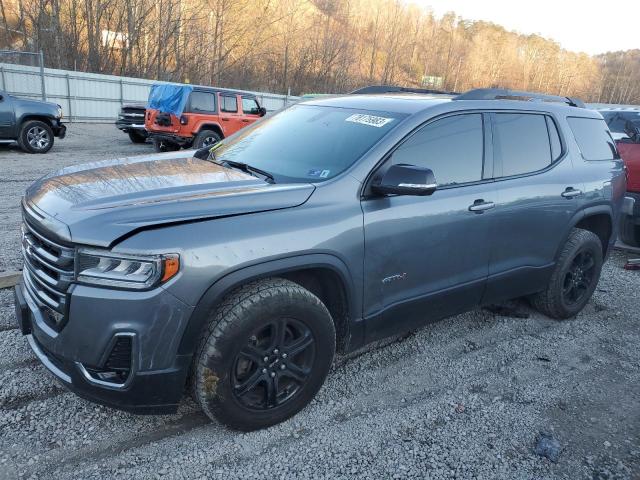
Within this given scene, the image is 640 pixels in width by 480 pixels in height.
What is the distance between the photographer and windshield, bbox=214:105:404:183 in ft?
10.1

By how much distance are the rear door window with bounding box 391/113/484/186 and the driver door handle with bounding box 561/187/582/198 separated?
988 mm

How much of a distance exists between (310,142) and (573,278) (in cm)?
275

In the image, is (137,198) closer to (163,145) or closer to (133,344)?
(133,344)

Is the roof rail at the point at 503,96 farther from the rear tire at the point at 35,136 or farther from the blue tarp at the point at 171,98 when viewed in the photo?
the rear tire at the point at 35,136

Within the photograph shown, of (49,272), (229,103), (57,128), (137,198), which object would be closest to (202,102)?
(229,103)

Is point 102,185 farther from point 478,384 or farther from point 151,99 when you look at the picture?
point 151,99

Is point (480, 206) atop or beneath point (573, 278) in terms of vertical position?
atop

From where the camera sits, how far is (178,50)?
118 feet

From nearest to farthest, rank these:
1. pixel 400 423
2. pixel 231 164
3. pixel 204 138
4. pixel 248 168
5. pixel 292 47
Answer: pixel 400 423, pixel 248 168, pixel 231 164, pixel 204 138, pixel 292 47

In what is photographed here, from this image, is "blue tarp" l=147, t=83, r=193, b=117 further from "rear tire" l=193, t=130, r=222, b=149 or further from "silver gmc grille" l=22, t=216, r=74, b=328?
"silver gmc grille" l=22, t=216, r=74, b=328

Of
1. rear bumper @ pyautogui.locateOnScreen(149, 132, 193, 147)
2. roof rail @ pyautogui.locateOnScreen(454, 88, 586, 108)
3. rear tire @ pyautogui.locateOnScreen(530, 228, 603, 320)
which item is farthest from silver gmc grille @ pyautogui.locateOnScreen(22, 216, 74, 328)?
rear bumper @ pyautogui.locateOnScreen(149, 132, 193, 147)

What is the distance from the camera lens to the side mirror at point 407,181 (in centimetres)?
279

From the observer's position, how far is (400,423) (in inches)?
116

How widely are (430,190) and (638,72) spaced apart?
102 metres
